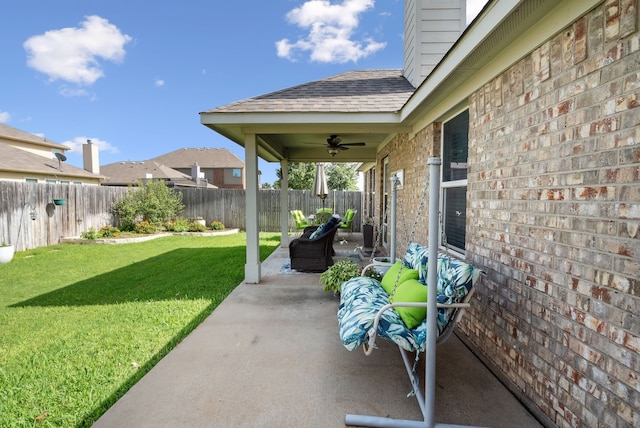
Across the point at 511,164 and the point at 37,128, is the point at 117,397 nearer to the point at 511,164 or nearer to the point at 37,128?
the point at 511,164

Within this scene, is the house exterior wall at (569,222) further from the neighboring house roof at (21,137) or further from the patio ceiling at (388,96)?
the neighboring house roof at (21,137)

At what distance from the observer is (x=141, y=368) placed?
2.91m

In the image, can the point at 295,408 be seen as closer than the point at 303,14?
Yes

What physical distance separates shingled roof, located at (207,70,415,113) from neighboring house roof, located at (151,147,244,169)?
26347 millimetres

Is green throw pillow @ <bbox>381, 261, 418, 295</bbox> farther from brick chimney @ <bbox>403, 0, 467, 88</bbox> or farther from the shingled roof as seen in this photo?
brick chimney @ <bbox>403, 0, 467, 88</bbox>

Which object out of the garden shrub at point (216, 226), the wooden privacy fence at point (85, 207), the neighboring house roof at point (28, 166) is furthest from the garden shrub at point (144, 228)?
the neighboring house roof at point (28, 166)

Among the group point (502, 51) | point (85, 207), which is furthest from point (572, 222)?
point (85, 207)

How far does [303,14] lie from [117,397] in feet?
47.8

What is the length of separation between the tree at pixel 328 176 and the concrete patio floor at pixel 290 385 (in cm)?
2283

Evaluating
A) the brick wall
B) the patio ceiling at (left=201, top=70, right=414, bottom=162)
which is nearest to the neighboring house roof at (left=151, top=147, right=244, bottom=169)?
the patio ceiling at (left=201, top=70, right=414, bottom=162)

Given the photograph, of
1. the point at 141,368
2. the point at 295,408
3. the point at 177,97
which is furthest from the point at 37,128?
the point at 295,408

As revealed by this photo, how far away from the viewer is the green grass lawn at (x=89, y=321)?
2506 mm

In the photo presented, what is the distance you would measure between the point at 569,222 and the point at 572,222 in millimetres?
23

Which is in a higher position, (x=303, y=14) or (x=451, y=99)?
(x=303, y=14)
